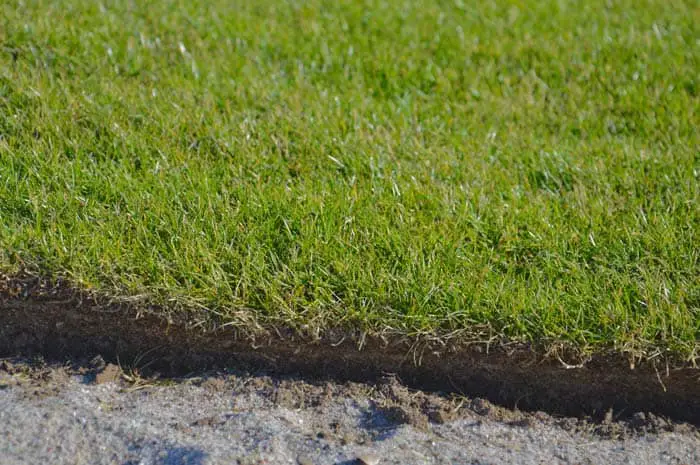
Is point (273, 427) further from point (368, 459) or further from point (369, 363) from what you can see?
point (369, 363)

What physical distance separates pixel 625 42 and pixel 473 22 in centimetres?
87

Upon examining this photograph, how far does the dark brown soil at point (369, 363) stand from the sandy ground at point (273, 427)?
3 centimetres

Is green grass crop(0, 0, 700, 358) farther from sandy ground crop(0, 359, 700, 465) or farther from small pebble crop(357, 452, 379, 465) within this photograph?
small pebble crop(357, 452, 379, 465)

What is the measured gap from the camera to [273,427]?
2.67 metres

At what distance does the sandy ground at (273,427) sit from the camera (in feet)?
8.37

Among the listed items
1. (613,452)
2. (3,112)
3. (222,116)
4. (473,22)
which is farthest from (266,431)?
(473,22)

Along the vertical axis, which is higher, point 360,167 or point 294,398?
point 360,167

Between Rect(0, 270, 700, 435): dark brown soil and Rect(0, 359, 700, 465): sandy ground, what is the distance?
25mm

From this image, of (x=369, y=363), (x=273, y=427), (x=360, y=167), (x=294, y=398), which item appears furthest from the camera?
(x=360, y=167)

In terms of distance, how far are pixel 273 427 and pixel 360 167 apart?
1.29 meters

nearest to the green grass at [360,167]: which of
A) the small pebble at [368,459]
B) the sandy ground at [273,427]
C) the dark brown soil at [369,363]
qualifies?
the dark brown soil at [369,363]

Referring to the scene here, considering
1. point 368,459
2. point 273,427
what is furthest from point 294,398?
point 368,459

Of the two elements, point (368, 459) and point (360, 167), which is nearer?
point (368, 459)

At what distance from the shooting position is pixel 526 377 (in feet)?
9.47
